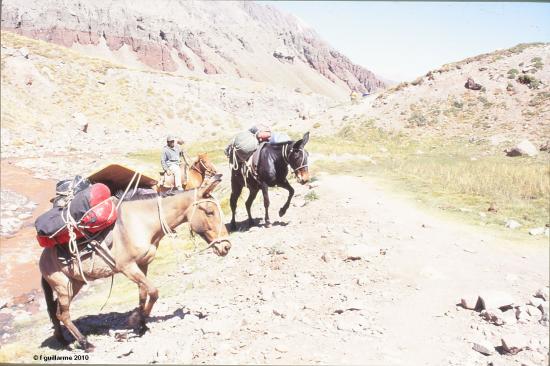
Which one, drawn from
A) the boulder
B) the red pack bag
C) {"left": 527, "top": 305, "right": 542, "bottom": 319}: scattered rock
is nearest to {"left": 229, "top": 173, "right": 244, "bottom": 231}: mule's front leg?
the red pack bag

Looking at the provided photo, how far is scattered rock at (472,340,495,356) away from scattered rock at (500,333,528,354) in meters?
0.18

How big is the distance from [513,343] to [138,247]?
597 cm

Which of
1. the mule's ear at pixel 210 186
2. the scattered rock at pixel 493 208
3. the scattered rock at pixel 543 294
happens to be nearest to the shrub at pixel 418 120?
the scattered rock at pixel 493 208

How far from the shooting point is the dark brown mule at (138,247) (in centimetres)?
679

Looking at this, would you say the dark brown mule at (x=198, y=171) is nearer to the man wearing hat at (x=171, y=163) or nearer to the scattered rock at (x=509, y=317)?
the man wearing hat at (x=171, y=163)

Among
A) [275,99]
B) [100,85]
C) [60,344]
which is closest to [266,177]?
[60,344]

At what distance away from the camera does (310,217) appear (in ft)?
42.1

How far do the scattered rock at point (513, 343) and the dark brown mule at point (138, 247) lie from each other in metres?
4.50

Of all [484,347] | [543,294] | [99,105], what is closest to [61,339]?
[484,347]

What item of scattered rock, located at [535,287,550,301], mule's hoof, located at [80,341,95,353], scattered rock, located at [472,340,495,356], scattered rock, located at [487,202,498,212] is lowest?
mule's hoof, located at [80,341,95,353]

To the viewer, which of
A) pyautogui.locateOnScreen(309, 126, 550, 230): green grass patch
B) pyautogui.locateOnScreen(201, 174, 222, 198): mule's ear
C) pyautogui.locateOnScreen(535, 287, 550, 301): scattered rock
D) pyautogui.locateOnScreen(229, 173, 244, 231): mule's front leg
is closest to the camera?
pyautogui.locateOnScreen(535, 287, 550, 301): scattered rock

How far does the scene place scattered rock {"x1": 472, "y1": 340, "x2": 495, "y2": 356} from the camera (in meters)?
6.02

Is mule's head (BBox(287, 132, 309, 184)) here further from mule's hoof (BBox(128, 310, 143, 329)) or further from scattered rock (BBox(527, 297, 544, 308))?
scattered rock (BBox(527, 297, 544, 308))

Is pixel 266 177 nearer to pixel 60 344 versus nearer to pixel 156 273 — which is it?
pixel 156 273
